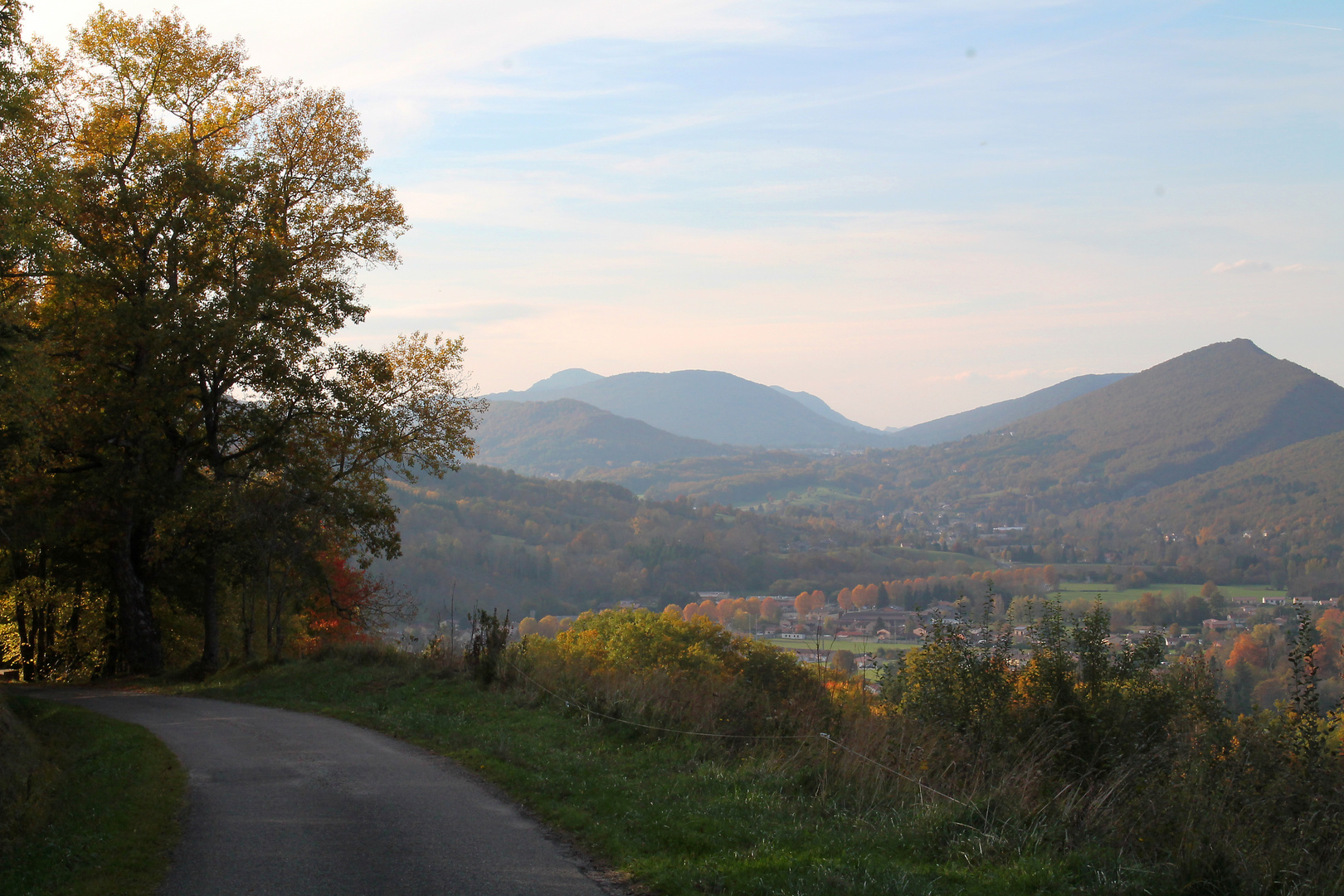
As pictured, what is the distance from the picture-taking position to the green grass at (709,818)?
259 inches

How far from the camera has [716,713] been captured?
12.6 meters

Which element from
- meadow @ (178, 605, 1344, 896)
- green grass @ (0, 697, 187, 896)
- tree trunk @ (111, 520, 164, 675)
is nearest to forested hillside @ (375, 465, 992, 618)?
tree trunk @ (111, 520, 164, 675)

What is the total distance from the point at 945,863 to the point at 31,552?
25947 mm

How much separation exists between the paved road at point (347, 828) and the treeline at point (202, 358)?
29.3 feet

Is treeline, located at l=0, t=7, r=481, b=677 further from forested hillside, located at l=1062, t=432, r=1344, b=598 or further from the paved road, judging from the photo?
forested hillside, located at l=1062, t=432, r=1344, b=598

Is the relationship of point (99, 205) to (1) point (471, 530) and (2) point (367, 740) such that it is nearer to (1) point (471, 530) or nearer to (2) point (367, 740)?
(2) point (367, 740)

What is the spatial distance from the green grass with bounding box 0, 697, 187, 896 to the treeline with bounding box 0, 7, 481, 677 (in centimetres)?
764

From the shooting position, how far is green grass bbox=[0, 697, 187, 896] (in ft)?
22.9

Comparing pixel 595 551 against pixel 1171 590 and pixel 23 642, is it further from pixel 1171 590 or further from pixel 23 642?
pixel 23 642

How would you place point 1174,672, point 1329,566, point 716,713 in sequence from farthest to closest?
point 1329,566, point 716,713, point 1174,672

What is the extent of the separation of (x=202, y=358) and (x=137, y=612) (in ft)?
23.1

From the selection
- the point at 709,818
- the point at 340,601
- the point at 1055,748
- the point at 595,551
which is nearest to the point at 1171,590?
the point at 595,551

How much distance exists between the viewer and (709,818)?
27.4 ft

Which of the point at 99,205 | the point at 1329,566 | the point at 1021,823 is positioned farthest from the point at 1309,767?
the point at 1329,566
